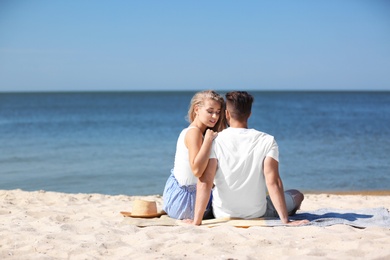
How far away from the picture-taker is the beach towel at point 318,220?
16.6 ft

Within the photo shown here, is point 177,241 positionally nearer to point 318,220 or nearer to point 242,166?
point 242,166

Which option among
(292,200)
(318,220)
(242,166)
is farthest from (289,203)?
(242,166)

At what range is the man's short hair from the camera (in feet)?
16.3

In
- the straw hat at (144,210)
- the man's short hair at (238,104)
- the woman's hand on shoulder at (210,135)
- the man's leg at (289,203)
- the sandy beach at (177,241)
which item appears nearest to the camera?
the sandy beach at (177,241)

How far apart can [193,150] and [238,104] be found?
0.60 metres

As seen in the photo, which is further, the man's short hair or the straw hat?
the straw hat

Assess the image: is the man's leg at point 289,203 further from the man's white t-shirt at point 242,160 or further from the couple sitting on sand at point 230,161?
the man's white t-shirt at point 242,160

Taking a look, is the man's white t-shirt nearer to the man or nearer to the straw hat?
the man

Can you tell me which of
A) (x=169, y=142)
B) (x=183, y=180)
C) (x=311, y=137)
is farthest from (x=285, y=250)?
(x=311, y=137)

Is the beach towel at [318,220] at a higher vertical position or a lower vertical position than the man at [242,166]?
lower

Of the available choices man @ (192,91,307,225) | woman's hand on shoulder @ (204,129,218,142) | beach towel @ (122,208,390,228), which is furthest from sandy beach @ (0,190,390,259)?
woman's hand on shoulder @ (204,129,218,142)

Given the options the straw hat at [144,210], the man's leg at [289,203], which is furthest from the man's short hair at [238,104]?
the straw hat at [144,210]

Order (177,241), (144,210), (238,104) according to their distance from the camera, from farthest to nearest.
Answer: (144,210) < (238,104) < (177,241)

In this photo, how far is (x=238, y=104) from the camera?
498cm
